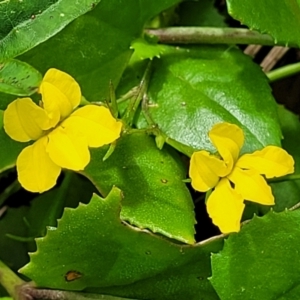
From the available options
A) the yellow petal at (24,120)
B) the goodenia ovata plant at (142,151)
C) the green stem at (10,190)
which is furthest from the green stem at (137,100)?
the green stem at (10,190)

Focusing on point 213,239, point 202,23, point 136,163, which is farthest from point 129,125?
point 202,23

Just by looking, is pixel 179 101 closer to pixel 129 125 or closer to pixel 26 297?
pixel 129 125

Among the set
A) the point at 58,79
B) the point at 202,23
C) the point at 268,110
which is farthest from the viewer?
the point at 202,23

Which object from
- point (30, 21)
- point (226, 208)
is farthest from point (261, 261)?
point (30, 21)

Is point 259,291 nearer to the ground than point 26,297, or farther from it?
farther from it

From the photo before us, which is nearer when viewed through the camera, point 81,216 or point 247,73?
point 81,216

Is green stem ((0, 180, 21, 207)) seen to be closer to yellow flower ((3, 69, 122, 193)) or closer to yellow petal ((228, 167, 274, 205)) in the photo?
yellow flower ((3, 69, 122, 193))

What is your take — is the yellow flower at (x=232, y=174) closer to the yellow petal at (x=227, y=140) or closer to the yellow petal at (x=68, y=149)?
the yellow petal at (x=227, y=140)

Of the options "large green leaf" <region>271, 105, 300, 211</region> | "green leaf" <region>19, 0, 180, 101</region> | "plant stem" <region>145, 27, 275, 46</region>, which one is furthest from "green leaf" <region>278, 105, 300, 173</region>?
"green leaf" <region>19, 0, 180, 101</region>
